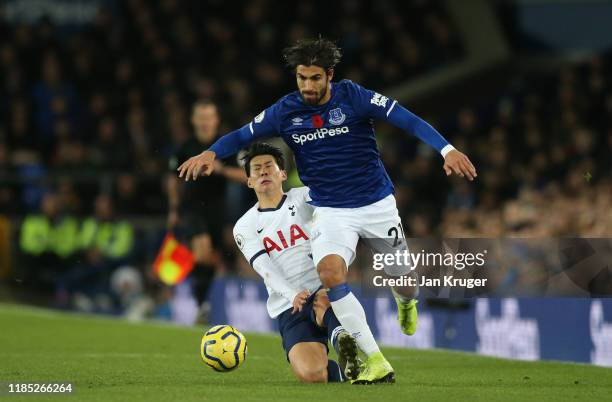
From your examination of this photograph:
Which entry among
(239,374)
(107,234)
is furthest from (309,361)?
(107,234)

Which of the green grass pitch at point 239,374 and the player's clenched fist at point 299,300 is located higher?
the player's clenched fist at point 299,300

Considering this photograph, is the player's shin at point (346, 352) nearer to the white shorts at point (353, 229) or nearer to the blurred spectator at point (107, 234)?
the white shorts at point (353, 229)

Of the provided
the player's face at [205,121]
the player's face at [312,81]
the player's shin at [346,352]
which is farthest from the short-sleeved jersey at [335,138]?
the player's face at [205,121]

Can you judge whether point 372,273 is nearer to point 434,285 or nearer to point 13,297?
point 434,285

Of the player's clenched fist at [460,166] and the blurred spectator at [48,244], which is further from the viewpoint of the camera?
the blurred spectator at [48,244]

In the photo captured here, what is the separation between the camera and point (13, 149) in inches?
760

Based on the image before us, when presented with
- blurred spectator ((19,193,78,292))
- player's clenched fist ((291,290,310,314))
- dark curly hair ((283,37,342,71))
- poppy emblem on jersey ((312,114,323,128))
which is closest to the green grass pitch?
player's clenched fist ((291,290,310,314))

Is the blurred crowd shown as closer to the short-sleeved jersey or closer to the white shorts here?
the white shorts

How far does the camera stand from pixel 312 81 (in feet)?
26.9

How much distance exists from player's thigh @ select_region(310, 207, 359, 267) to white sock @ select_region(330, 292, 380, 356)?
279 millimetres

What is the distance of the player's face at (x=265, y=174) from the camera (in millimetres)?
8695

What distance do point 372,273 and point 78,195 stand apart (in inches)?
321
